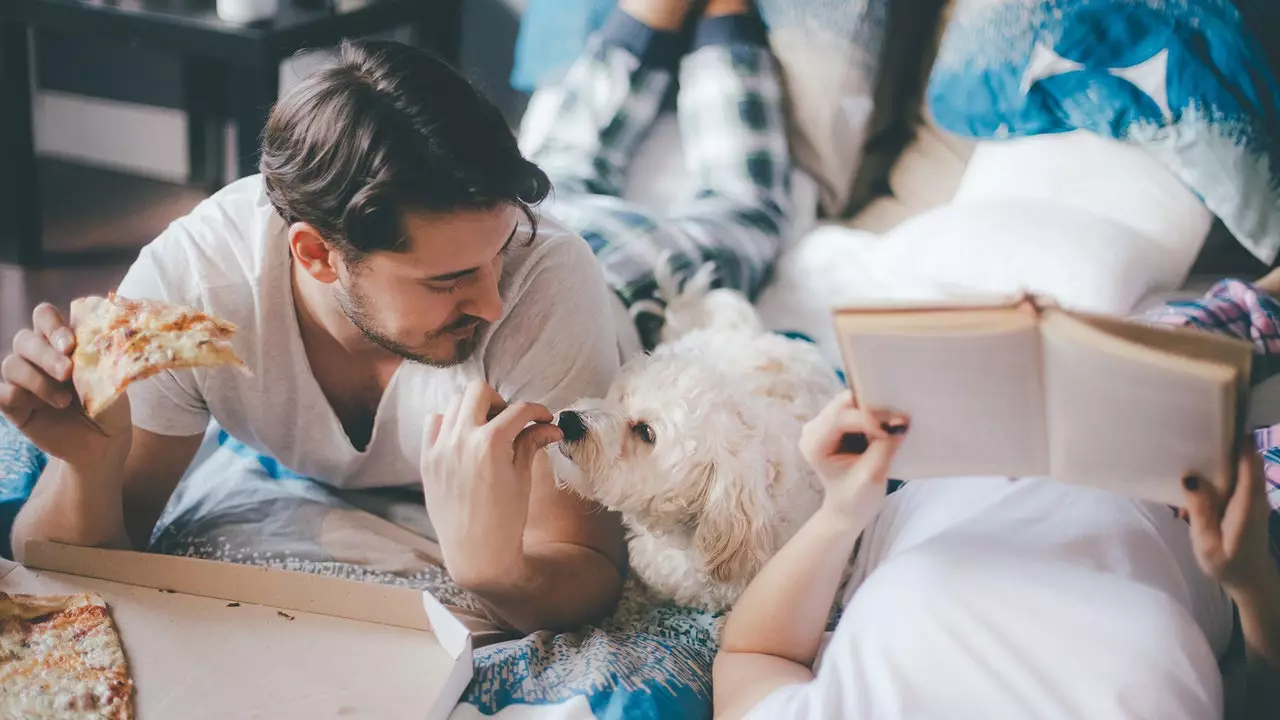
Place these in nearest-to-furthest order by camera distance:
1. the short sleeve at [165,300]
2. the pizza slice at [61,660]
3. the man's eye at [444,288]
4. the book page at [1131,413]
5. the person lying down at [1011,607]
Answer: the book page at [1131,413], the person lying down at [1011,607], the pizza slice at [61,660], the man's eye at [444,288], the short sleeve at [165,300]

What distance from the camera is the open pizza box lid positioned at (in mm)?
1032

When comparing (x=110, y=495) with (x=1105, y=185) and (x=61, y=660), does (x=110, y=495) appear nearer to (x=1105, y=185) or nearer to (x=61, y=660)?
(x=61, y=660)

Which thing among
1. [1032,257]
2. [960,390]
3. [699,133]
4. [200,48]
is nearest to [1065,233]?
[1032,257]

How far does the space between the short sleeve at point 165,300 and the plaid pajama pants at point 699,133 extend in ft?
2.46

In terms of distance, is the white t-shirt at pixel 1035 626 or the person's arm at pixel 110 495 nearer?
the white t-shirt at pixel 1035 626

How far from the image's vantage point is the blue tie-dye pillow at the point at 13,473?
144 cm

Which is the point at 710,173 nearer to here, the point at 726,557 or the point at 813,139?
the point at 813,139

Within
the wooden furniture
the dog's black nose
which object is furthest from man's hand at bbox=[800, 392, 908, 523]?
the wooden furniture

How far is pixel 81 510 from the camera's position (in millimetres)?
1272

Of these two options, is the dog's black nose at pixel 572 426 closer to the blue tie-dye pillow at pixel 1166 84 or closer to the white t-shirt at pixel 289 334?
the white t-shirt at pixel 289 334

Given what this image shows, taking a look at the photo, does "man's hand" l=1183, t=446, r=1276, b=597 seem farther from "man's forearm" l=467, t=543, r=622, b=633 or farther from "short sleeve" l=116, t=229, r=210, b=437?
"short sleeve" l=116, t=229, r=210, b=437

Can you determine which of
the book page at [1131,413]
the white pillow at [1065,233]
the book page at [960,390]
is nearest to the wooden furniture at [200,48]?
the white pillow at [1065,233]

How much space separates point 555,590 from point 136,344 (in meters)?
0.58

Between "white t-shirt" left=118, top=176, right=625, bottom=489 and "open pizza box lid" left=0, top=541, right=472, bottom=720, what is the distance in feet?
0.87
